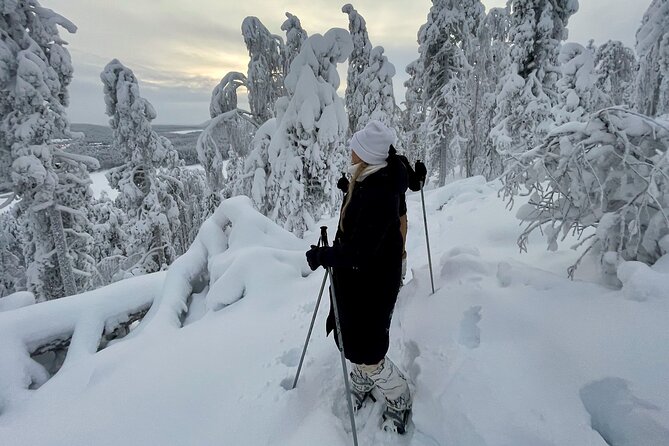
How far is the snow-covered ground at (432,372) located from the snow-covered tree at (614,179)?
0.82 ft

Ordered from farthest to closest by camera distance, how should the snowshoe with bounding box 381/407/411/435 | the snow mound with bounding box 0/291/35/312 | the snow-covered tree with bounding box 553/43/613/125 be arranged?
1. the snow-covered tree with bounding box 553/43/613/125
2. the snow mound with bounding box 0/291/35/312
3. the snowshoe with bounding box 381/407/411/435

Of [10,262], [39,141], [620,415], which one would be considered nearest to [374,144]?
[620,415]

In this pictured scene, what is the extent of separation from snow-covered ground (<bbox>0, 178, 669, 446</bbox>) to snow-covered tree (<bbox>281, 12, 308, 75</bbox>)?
1000 cm

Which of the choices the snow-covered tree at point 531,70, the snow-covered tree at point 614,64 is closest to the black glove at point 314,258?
the snow-covered tree at point 531,70

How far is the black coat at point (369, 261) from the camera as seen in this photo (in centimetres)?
213

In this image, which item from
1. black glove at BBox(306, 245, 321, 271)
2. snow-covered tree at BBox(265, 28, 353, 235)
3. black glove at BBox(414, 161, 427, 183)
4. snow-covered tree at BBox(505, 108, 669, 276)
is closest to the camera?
black glove at BBox(306, 245, 321, 271)

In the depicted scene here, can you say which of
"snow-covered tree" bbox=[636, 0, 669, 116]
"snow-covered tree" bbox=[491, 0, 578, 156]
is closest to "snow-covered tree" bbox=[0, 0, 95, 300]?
"snow-covered tree" bbox=[491, 0, 578, 156]

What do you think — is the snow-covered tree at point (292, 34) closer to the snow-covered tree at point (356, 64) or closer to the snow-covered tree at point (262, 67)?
the snow-covered tree at point (262, 67)

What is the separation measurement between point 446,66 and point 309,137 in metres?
11.2

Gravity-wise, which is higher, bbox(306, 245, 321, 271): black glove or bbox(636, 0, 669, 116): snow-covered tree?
bbox(636, 0, 669, 116): snow-covered tree

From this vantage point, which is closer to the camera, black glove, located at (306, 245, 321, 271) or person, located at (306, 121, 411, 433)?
person, located at (306, 121, 411, 433)

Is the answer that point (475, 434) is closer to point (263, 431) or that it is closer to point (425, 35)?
point (263, 431)

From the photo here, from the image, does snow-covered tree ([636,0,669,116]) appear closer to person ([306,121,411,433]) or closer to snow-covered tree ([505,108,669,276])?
snow-covered tree ([505,108,669,276])

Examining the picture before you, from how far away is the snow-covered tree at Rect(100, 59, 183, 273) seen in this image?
46.5 ft
